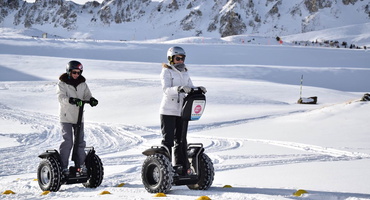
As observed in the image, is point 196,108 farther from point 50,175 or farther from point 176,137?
point 50,175

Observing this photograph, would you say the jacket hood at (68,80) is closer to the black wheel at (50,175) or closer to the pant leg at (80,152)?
the pant leg at (80,152)

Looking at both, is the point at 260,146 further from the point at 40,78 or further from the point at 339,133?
the point at 40,78

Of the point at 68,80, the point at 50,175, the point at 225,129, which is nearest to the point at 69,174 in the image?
the point at 50,175

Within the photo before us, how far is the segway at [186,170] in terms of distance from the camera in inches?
293

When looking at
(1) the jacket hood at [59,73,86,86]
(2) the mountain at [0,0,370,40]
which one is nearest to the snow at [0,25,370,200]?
(1) the jacket hood at [59,73,86,86]

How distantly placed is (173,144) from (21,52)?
48.6 metres

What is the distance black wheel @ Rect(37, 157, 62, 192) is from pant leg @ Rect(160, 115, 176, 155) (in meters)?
1.65

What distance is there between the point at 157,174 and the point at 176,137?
1.81 ft

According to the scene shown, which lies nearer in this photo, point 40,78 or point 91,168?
point 91,168

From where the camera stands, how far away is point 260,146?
1522 centimetres

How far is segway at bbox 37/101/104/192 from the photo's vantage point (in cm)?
823

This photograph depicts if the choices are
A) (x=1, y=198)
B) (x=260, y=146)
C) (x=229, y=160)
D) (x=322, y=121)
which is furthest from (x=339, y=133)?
(x=1, y=198)

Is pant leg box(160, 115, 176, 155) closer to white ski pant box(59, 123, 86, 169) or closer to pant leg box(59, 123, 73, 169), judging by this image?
white ski pant box(59, 123, 86, 169)

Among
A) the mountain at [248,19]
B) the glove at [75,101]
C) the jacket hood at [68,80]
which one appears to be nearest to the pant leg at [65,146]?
the glove at [75,101]
